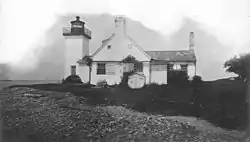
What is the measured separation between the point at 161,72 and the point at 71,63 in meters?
0.82

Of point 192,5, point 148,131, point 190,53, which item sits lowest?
point 148,131

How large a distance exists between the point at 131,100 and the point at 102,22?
763mm

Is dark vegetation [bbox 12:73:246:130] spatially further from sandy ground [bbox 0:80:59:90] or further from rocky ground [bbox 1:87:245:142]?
sandy ground [bbox 0:80:59:90]

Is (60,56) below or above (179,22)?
below

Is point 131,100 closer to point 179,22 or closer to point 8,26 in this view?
point 179,22

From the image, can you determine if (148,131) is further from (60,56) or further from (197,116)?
(60,56)

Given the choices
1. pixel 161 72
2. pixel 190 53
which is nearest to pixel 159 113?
pixel 161 72

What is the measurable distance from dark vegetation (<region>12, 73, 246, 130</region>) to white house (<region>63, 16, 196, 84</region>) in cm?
12

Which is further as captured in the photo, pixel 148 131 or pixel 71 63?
pixel 71 63

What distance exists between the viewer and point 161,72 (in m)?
2.73

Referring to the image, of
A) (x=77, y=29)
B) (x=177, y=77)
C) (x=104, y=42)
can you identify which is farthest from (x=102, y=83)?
(x=177, y=77)

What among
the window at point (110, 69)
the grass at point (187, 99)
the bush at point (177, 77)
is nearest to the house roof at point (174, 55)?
the bush at point (177, 77)

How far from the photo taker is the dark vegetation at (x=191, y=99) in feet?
8.70

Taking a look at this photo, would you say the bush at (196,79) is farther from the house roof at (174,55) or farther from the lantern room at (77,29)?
the lantern room at (77,29)
